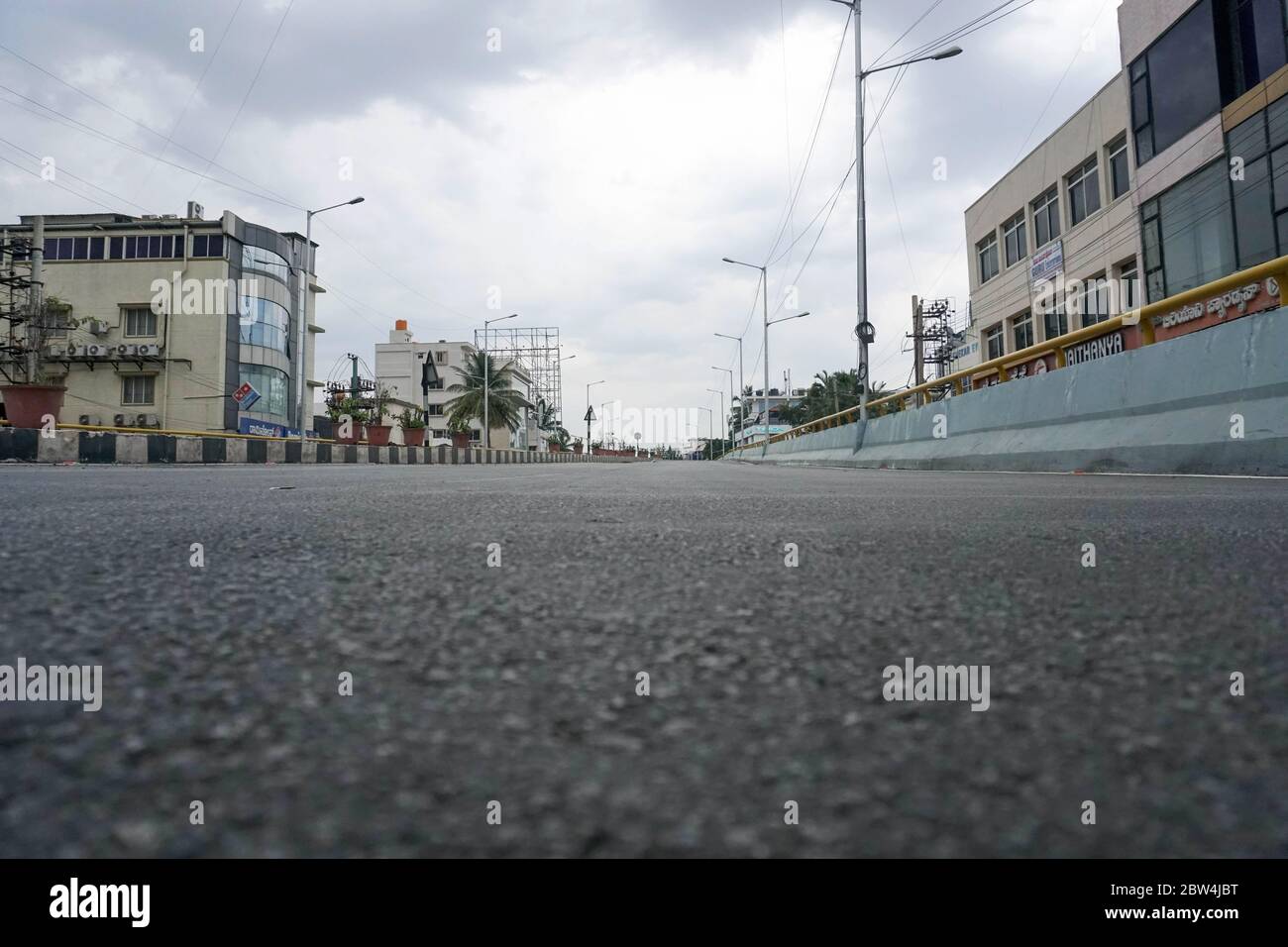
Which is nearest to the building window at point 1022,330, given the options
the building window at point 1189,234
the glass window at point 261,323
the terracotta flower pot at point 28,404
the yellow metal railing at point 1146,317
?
the building window at point 1189,234

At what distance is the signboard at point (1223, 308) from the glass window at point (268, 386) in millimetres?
39354

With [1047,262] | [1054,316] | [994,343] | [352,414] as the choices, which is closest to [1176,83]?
[1047,262]

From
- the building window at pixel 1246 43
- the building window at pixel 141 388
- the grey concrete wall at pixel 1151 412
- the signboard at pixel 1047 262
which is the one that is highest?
the building window at pixel 1246 43

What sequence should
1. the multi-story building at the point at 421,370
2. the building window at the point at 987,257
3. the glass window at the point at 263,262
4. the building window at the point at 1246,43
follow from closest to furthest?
the building window at the point at 1246,43 → the building window at the point at 987,257 → the glass window at the point at 263,262 → the multi-story building at the point at 421,370

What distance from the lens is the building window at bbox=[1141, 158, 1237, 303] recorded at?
1677 centimetres

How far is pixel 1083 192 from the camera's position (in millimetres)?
23531

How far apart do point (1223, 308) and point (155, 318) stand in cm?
4408

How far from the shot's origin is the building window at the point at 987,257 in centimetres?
3005

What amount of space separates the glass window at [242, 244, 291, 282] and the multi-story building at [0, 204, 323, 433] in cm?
11

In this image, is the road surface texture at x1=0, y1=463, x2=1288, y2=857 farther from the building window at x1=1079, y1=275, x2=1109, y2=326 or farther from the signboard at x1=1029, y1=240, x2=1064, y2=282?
the signboard at x1=1029, y1=240, x2=1064, y2=282

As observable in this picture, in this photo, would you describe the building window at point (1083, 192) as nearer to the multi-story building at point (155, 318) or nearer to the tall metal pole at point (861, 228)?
the tall metal pole at point (861, 228)

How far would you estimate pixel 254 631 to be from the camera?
33.9 inches

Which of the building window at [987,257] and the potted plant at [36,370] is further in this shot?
the building window at [987,257]

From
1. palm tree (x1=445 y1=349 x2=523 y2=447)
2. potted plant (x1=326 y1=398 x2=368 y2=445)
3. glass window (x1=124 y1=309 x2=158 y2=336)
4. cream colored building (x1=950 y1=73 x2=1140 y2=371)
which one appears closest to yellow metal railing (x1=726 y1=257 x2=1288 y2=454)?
cream colored building (x1=950 y1=73 x2=1140 y2=371)
